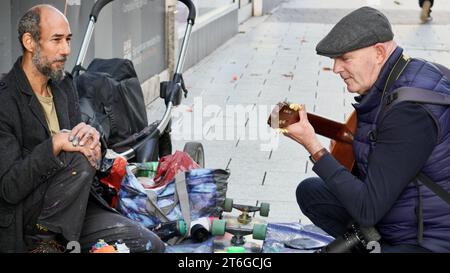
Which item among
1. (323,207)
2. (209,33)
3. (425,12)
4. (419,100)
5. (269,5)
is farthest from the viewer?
(269,5)

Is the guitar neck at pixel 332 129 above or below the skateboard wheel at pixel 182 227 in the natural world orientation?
above

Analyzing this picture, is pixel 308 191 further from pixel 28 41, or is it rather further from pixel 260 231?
pixel 28 41

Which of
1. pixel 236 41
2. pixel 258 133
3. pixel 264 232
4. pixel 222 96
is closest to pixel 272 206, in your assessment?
pixel 264 232

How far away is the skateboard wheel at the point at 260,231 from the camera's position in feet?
16.2

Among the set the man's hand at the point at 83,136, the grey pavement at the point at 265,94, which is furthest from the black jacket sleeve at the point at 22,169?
the grey pavement at the point at 265,94

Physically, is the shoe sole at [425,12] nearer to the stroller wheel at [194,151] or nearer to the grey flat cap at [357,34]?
the stroller wheel at [194,151]

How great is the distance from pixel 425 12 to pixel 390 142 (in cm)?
1403

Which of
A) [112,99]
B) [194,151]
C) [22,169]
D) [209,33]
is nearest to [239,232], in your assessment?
[194,151]

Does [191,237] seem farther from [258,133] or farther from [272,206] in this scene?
[258,133]

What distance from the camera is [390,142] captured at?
362 cm

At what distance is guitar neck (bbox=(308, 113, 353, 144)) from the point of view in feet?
14.8

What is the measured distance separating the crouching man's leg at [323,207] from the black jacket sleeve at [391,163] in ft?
2.21

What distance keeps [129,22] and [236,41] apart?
5.82 meters

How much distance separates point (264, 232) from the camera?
493 cm
